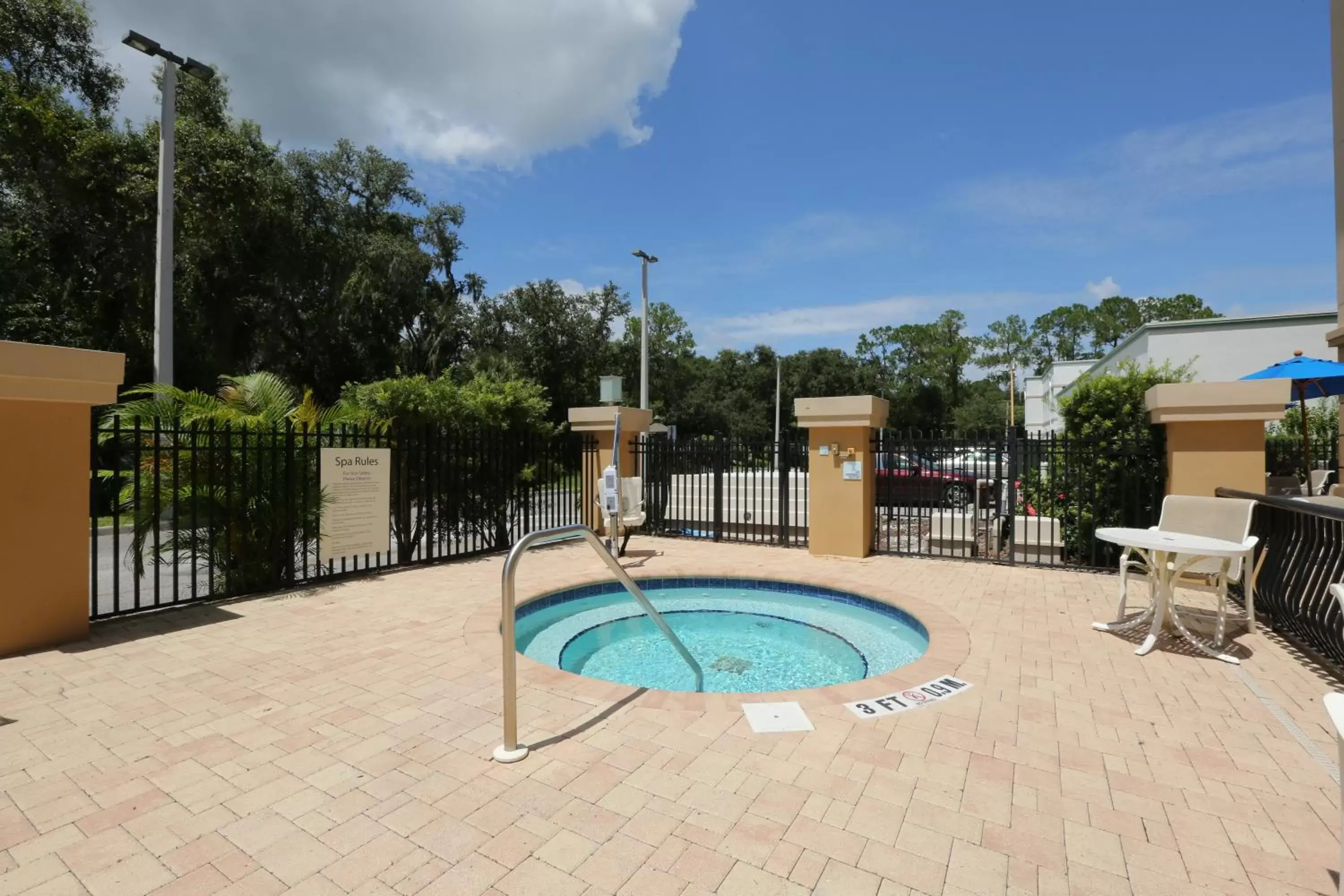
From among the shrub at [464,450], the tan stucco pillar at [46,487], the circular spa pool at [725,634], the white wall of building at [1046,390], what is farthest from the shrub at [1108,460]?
the white wall of building at [1046,390]

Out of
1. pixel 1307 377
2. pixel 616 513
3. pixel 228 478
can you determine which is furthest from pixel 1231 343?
pixel 228 478

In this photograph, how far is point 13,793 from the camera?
288cm

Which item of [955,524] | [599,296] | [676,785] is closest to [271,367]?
[599,296]

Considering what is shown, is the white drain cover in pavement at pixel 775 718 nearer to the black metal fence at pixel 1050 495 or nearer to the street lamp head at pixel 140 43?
the black metal fence at pixel 1050 495

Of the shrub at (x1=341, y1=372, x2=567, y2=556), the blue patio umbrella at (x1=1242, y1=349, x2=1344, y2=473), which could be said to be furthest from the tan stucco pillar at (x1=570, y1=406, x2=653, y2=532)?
the blue patio umbrella at (x1=1242, y1=349, x2=1344, y2=473)

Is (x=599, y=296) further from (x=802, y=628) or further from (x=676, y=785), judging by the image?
(x=676, y=785)

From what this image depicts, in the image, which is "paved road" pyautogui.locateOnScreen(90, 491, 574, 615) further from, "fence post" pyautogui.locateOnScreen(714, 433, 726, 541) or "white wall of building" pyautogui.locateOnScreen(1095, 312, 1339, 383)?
"white wall of building" pyautogui.locateOnScreen(1095, 312, 1339, 383)

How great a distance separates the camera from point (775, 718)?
372cm

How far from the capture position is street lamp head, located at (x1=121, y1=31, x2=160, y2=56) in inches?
321

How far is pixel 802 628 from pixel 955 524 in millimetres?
4511

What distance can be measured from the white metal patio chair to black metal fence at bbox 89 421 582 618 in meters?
7.76

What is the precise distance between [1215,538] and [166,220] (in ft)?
43.3

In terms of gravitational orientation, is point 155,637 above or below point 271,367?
below

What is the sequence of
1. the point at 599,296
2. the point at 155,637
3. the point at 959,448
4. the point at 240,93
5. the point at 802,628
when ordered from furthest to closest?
the point at 599,296 < the point at 240,93 < the point at 959,448 < the point at 802,628 < the point at 155,637
